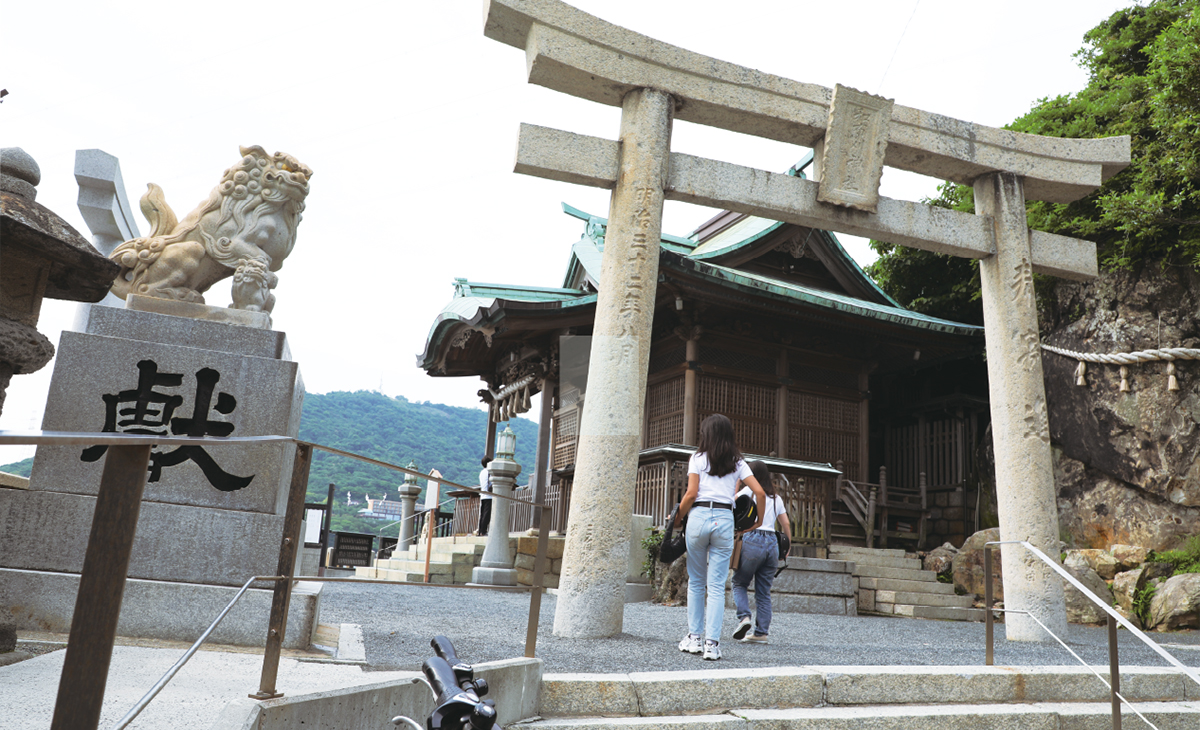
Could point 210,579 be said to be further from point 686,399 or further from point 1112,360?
point 1112,360

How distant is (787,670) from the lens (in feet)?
15.2

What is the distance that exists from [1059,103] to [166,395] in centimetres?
1541

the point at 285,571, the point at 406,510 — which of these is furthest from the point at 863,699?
the point at 406,510

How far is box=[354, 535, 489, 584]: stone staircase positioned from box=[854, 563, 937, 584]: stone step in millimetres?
6005

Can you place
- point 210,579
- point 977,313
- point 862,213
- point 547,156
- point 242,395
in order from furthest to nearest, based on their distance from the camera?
point 977,313 → point 862,213 → point 547,156 → point 242,395 → point 210,579

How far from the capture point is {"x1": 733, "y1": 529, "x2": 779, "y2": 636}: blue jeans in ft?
21.4

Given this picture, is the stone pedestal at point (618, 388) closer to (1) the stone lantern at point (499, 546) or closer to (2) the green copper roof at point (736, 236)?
(1) the stone lantern at point (499, 546)

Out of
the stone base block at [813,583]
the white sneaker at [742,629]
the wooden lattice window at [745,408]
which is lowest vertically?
the white sneaker at [742,629]

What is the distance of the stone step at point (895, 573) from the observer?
11.1m

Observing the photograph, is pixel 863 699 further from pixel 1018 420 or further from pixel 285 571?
pixel 1018 420

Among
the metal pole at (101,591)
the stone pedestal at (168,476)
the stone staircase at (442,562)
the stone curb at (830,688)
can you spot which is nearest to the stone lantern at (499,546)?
the stone staircase at (442,562)

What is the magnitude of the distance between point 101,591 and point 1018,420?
8044 mm

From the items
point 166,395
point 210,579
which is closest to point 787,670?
point 210,579

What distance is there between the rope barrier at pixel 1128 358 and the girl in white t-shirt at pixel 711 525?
33.3 ft
